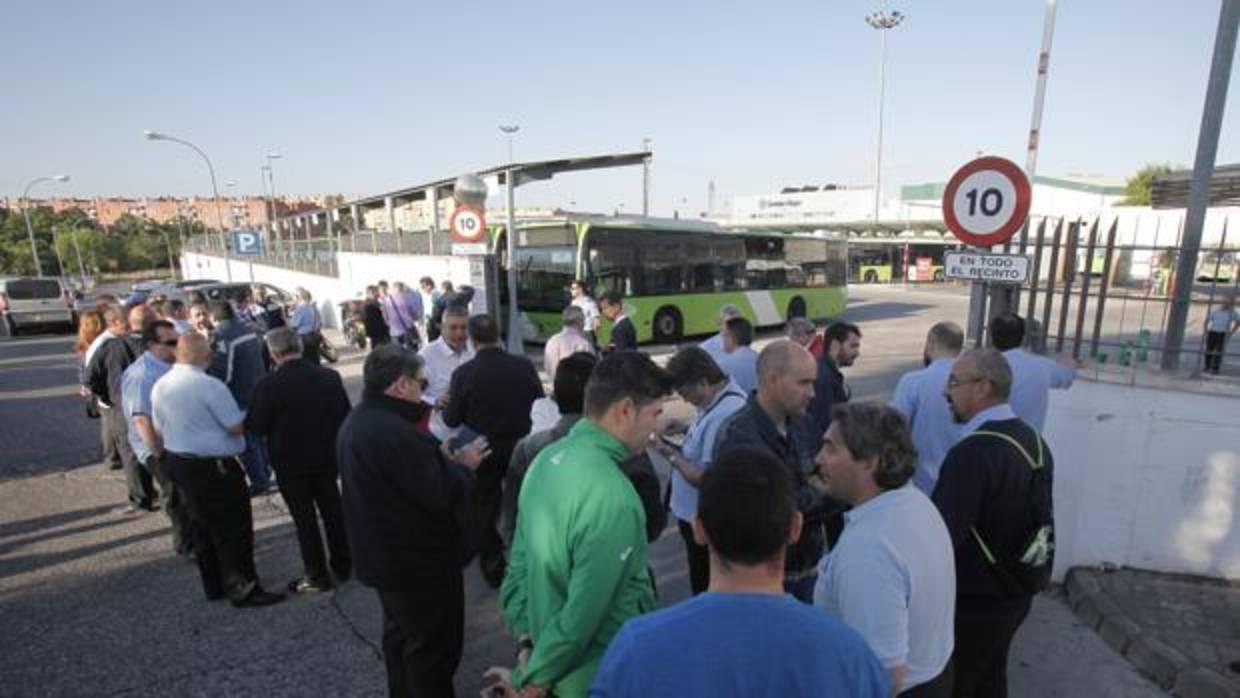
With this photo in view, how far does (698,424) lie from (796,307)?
714 inches

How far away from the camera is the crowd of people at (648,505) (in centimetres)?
130

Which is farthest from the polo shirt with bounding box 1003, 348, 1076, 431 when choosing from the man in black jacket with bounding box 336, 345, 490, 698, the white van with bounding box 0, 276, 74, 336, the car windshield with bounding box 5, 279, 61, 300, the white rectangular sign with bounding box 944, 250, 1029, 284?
the car windshield with bounding box 5, 279, 61, 300

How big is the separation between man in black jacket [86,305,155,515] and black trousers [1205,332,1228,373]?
8.40m

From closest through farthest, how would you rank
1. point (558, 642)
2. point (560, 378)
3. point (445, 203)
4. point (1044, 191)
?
point (558, 642), point (560, 378), point (445, 203), point (1044, 191)

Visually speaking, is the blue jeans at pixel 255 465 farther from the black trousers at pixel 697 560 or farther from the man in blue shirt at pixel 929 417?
the man in blue shirt at pixel 929 417

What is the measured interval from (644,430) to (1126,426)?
4.05m

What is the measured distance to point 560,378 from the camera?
2824 mm

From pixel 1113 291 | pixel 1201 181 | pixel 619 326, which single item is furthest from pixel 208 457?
pixel 1201 181

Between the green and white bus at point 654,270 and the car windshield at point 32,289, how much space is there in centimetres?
1696

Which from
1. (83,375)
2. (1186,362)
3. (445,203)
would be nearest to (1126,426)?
(1186,362)

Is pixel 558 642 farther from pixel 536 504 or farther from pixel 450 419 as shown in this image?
pixel 450 419

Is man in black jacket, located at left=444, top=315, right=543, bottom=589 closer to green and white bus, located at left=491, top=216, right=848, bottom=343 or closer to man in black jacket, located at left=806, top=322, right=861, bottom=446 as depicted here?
man in black jacket, located at left=806, top=322, right=861, bottom=446

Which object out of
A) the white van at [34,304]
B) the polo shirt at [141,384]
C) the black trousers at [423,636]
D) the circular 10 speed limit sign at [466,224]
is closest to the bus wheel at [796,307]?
the circular 10 speed limit sign at [466,224]

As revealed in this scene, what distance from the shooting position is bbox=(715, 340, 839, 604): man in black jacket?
2.85 meters
